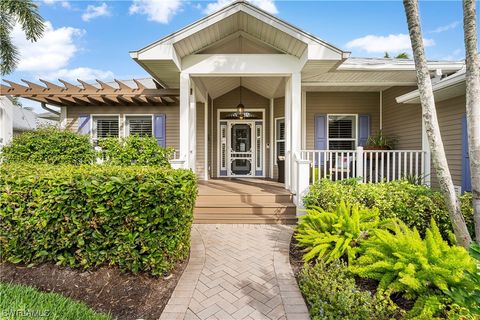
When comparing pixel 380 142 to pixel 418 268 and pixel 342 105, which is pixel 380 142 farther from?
pixel 418 268

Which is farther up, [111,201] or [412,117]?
[412,117]

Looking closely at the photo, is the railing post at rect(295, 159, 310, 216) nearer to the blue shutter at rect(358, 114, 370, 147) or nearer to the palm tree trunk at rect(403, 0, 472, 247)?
the palm tree trunk at rect(403, 0, 472, 247)

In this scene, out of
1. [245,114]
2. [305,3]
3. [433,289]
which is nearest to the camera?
[433,289]

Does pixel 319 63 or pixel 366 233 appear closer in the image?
pixel 366 233

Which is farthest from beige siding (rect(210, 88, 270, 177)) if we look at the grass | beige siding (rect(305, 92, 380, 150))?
the grass

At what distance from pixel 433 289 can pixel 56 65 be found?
18.4 meters

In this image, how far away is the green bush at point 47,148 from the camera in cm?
489

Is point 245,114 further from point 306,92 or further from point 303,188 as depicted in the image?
point 303,188

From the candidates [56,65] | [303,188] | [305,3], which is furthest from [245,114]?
[56,65]

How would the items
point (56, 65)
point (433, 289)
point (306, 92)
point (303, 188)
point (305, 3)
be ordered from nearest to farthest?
point (433, 289), point (303, 188), point (305, 3), point (306, 92), point (56, 65)

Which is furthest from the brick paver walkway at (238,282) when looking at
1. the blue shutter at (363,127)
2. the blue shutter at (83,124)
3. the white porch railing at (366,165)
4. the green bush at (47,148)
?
the blue shutter at (83,124)

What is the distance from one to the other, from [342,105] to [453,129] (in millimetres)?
3157

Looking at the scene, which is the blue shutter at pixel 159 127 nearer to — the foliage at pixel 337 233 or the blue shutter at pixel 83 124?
the blue shutter at pixel 83 124

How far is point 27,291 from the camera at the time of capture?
95.2 inches
